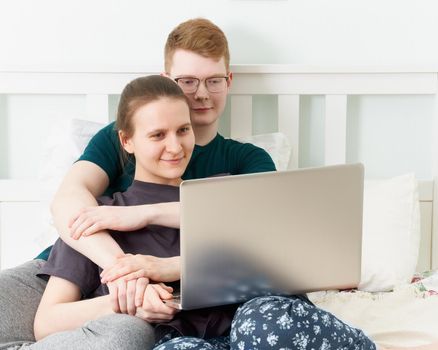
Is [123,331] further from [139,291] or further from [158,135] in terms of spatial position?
[158,135]

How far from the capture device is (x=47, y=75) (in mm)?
1954

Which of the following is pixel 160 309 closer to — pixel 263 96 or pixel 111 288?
pixel 111 288

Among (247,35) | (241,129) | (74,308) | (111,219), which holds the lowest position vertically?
(74,308)

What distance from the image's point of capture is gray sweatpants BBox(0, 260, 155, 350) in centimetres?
115

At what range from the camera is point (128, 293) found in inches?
48.3

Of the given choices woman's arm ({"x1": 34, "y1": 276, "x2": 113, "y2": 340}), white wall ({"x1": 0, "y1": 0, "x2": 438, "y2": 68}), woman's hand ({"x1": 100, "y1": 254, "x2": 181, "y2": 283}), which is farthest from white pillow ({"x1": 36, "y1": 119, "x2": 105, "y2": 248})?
woman's hand ({"x1": 100, "y1": 254, "x2": 181, "y2": 283})

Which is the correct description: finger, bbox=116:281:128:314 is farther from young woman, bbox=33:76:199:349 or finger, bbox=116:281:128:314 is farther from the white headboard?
the white headboard

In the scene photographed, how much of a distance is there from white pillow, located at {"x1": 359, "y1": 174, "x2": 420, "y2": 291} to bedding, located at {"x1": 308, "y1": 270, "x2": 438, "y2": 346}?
4 cm

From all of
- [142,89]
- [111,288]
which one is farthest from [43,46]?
[111,288]

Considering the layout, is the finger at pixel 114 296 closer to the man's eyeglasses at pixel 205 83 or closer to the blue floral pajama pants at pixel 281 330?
the blue floral pajama pants at pixel 281 330

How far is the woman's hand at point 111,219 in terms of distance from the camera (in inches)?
52.7

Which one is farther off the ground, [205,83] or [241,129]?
[205,83]

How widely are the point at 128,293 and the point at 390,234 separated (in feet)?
2.70

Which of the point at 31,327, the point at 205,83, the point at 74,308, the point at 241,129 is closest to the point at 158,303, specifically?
the point at 74,308
